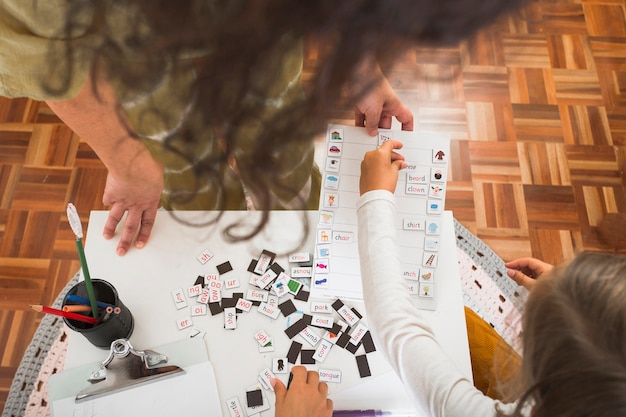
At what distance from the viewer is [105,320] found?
2.91 feet

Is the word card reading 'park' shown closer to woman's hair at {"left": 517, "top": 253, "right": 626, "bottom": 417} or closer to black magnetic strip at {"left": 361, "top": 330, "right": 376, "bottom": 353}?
black magnetic strip at {"left": 361, "top": 330, "right": 376, "bottom": 353}

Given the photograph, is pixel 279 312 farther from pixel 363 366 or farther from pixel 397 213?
pixel 397 213

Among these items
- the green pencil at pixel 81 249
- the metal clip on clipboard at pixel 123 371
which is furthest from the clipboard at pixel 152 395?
the green pencil at pixel 81 249

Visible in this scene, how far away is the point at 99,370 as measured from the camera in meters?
0.92

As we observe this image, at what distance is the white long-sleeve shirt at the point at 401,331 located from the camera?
2.85 feet

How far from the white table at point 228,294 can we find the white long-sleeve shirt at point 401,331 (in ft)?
0.18

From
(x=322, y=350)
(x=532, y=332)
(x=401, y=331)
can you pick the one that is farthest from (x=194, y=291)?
(x=532, y=332)

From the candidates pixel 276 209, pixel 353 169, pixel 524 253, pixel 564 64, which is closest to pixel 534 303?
pixel 353 169

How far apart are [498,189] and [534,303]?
3.64 feet

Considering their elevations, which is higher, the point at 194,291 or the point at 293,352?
the point at 194,291

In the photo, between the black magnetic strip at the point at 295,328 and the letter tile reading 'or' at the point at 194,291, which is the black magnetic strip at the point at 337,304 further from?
the letter tile reading 'or' at the point at 194,291

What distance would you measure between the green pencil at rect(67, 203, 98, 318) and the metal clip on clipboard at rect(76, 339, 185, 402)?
0.24ft

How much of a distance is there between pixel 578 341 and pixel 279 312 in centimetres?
48

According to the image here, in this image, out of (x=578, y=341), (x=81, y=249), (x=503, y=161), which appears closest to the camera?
(x=578, y=341)
